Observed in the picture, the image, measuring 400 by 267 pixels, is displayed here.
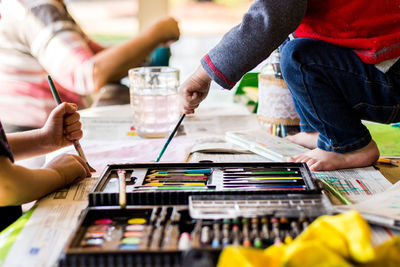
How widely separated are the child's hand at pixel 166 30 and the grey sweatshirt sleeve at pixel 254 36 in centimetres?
49

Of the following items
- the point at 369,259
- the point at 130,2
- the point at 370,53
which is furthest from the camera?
the point at 130,2

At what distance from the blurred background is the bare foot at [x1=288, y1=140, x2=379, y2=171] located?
156 centimetres

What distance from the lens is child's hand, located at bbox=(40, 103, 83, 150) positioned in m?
0.75

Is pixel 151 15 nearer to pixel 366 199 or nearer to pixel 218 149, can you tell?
pixel 218 149

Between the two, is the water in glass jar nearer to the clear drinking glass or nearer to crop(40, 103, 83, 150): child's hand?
the clear drinking glass

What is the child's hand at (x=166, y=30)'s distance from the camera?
3.85 ft

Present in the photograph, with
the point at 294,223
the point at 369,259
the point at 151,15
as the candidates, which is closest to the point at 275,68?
the point at 294,223

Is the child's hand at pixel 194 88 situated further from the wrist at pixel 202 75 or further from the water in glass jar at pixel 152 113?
the water in glass jar at pixel 152 113

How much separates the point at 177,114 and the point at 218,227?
0.59m

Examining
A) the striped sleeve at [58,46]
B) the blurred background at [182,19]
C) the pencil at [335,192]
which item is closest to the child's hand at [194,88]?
the pencil at [335,192]

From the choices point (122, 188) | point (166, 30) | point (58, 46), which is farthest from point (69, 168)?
point (166, 30)

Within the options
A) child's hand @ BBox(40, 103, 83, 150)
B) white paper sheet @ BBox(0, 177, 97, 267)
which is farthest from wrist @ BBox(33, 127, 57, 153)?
white paper sheet @ BBox(0, 177, 97, 267)

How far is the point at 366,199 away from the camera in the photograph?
0.61m

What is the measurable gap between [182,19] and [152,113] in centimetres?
150
